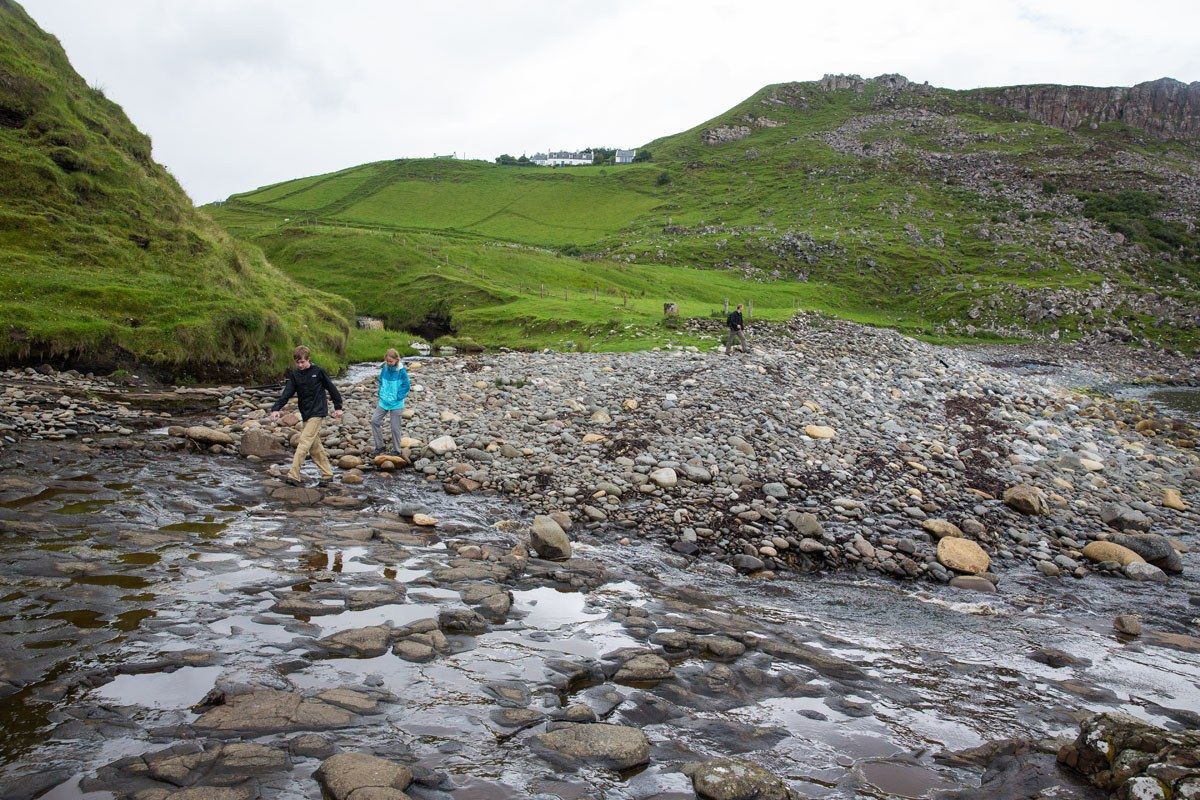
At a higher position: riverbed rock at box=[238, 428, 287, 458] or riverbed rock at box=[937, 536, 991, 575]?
riverbed rock at box=[238, 428, 287, 458]

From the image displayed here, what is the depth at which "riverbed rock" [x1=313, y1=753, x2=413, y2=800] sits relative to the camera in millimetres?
6098

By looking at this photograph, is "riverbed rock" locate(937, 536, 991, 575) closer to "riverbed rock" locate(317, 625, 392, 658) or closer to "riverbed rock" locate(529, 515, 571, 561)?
"riverbed rock" locate(529, 515, 571, 561)

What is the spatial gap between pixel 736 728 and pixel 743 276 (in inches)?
3098

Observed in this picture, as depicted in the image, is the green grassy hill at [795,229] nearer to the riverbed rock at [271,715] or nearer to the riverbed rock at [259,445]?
the riverbed rock at [259,445]

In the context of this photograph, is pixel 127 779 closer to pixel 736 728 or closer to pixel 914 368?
pixel 736 728

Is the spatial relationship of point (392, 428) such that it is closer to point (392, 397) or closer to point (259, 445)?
point (392, 397)

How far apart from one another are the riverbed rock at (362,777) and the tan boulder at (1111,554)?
1573 centimetres

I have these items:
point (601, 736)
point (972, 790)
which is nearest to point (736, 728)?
point (601, 736)

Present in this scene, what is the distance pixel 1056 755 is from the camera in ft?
24.5

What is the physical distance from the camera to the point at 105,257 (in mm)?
29906

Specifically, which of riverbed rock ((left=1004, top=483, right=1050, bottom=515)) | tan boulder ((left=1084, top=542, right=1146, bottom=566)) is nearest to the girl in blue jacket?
riverbed rock ((left=1004, top=483, right=1050, bottom=515))

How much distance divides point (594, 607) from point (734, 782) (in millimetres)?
4790

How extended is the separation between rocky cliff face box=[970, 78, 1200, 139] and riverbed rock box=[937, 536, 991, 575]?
190563 millimetres

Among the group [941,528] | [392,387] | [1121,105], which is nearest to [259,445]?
[392,387]
